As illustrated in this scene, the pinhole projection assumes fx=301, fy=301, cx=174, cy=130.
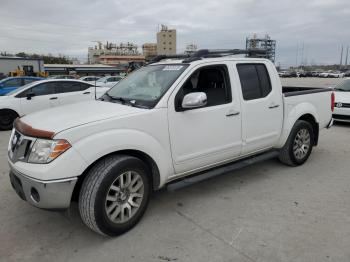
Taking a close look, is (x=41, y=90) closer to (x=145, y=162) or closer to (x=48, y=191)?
(x=145, y=162)

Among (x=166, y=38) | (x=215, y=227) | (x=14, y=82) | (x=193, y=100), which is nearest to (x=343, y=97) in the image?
(x=193, y=100)

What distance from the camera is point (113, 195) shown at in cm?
300

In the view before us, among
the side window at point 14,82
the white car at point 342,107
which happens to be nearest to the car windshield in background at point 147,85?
the white car at point 342,107

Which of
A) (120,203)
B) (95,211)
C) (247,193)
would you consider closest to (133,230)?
(120,203)

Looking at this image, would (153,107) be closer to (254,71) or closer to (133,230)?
(133,230)

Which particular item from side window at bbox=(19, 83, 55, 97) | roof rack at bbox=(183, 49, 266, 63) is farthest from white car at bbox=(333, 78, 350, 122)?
side window at bbox=(19, 83, 55, 97)

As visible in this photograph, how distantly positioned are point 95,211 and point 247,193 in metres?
2.18

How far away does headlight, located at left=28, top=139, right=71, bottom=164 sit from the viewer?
2670 millimetres

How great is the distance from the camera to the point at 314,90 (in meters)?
5.32

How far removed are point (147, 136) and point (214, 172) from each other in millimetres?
1162

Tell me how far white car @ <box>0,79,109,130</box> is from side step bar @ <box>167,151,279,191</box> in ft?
17.7

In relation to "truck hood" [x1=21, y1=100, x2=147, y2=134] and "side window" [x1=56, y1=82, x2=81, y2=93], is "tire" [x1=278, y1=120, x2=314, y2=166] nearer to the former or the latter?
"truck hood" [x1=21, y1=100, x2=147, y2=134]

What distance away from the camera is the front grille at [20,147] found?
2857mm

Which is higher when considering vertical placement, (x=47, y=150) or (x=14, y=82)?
(x=14, y=82)
